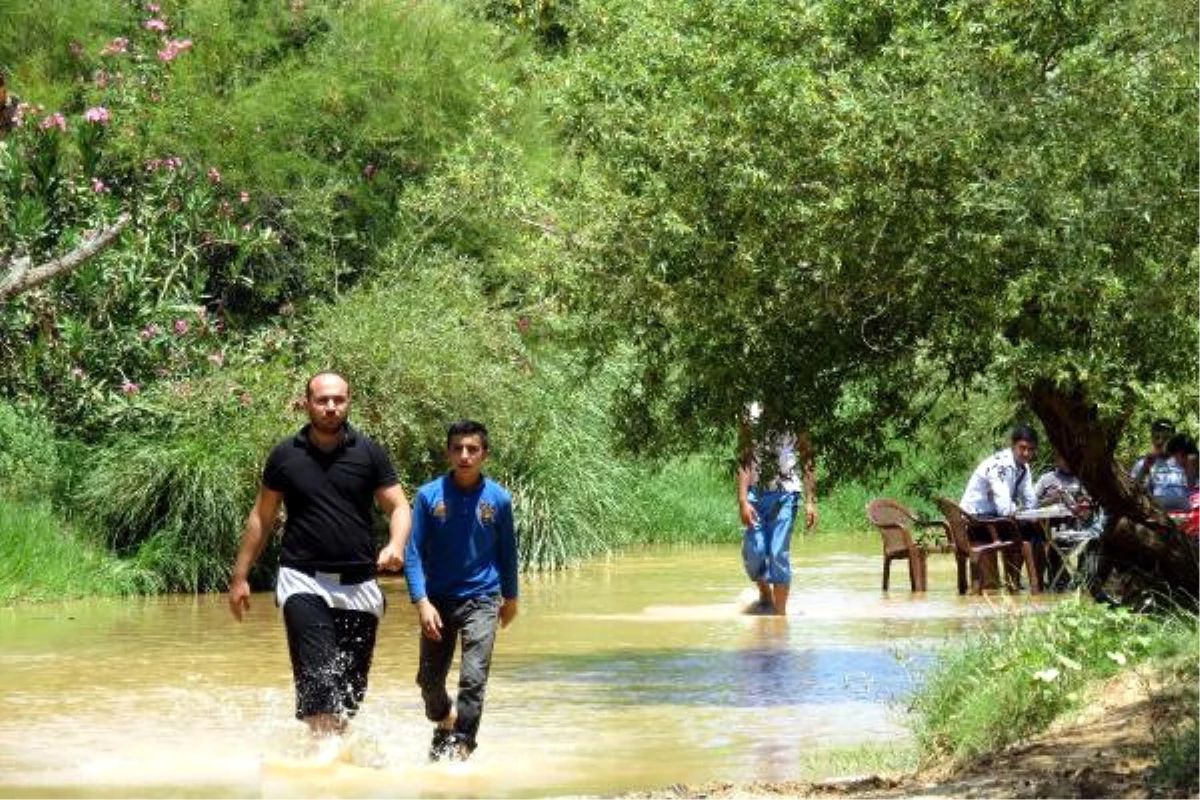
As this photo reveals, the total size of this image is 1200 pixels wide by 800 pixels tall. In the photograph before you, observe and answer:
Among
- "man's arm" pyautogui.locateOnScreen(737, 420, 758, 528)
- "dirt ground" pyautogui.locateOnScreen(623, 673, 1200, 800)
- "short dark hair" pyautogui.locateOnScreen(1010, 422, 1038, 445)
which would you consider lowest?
"dirt ground" pyautogui.locateOnScreen(623, 673, 1200, 800)

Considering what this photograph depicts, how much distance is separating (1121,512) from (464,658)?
18.6 ft

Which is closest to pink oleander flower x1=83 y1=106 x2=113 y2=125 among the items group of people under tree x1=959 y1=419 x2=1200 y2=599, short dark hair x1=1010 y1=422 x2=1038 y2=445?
group of people under tree x1=959 y1=419 x2=1200 y2=599

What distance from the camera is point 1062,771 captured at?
29.1 ft

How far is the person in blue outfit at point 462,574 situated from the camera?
38.0 feet

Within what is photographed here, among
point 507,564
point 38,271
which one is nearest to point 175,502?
point 38,271

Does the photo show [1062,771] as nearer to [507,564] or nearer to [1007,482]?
[507,564]

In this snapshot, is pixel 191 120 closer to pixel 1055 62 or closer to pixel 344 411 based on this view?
pixel 1055 62

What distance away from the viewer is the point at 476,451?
A: 11562 mm

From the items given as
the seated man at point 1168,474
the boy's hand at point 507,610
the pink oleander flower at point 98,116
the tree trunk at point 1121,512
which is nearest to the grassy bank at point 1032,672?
the boy's hand at point 507,610

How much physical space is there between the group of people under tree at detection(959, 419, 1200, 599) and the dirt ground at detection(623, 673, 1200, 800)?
308 inches

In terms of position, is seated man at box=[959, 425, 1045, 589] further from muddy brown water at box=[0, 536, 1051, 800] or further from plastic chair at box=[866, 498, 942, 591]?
muddy brown water at box=[0, 536, 1051, 800]

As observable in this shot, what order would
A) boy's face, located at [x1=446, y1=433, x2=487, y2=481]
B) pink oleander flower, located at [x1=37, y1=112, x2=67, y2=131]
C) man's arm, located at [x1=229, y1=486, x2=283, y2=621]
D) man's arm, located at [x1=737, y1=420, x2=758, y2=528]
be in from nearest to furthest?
1. man's arm, located at [x1=229, y1=486, x2=283, y2=621]
2. boy's face, located at [x1=446, y1=433, x2=487, y2=481]
3. man's arm, located at [x1=737, y1=420, x2=758, y2=528]
4. pink oleander flower, located at [x1=37, y1=112, x2=67, y2=131]

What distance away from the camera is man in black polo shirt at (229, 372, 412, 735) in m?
11.2

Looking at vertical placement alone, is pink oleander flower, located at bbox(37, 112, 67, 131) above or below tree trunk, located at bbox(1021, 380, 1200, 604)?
above
